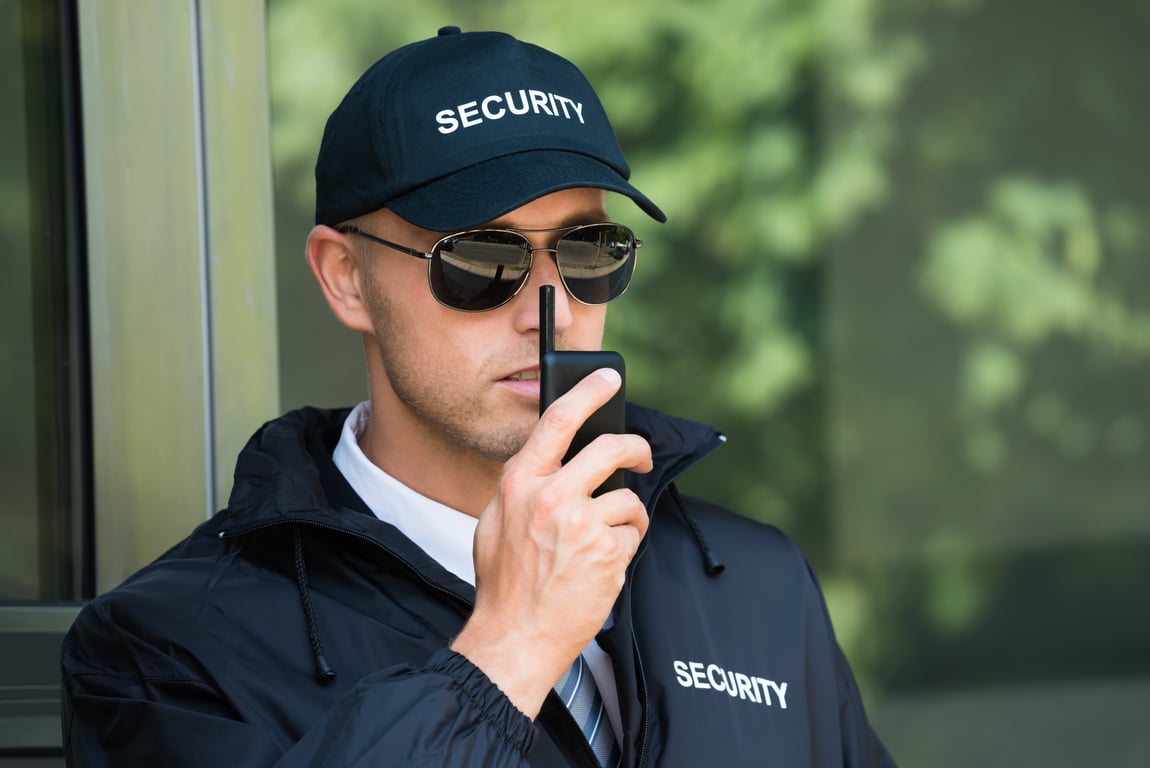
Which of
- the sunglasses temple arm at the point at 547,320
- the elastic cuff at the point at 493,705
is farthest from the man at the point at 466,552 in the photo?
the sunglasses temple arm at the point at 547,320

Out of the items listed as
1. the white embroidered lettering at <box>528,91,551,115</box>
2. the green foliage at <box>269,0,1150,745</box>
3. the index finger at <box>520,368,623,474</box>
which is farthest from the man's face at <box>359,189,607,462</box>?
the green foliage at <box>269,0,1150,745</box>

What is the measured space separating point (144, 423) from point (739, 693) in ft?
4.23

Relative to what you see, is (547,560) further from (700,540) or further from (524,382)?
(700,540)

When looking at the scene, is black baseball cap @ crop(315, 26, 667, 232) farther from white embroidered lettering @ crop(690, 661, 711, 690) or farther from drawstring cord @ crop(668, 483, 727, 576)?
white embroidered lettering @ crop(690, 661, 711, 690)

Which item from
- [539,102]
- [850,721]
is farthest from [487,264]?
[850,721]

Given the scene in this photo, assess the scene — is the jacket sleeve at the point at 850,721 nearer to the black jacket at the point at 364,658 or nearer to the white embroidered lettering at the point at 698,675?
the black jacket at the point at 364,658

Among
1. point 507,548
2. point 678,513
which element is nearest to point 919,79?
point 678,513

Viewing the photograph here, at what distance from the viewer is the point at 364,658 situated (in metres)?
1.54

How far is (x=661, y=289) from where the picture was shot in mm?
4035

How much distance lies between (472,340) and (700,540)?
17.6 inches

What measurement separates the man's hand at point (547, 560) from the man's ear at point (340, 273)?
0.59 meters

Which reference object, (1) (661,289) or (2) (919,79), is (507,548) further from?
(2) (919,79)

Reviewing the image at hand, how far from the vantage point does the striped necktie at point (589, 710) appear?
163cm

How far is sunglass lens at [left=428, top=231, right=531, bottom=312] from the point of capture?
1659 millimetres
